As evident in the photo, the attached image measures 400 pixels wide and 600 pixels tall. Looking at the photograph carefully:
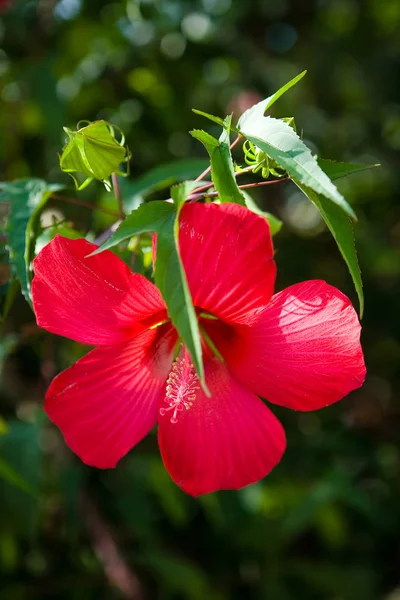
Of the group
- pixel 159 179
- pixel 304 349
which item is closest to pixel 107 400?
pixel 304 349

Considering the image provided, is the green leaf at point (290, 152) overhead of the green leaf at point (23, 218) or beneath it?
overhead

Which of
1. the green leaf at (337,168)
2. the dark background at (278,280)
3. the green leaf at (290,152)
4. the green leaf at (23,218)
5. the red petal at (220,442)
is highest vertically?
the green leaf at (290,152)

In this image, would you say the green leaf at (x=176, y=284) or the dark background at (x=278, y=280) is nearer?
the green leaf at (x=176, y=284)

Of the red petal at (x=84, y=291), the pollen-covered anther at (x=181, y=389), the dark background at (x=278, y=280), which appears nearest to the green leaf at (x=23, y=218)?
the red petal at (x=84, y=291)

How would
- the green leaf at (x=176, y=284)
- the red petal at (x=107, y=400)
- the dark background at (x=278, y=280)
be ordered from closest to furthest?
1. the green leaf at (x=176, y=284)
2. the red petal at (x=107, y=400)
3. the dark background at (x=278, y=280)

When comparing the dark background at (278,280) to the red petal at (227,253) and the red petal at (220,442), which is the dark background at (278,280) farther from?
the red petal at (227,253)

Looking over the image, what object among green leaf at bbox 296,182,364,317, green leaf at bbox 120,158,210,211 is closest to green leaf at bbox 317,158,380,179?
green leaf at bbox 296,182,364,317

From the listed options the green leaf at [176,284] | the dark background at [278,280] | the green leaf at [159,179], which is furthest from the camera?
the dark background at [278,280]

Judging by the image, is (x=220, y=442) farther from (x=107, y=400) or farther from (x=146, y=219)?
(x=146, y=219)
